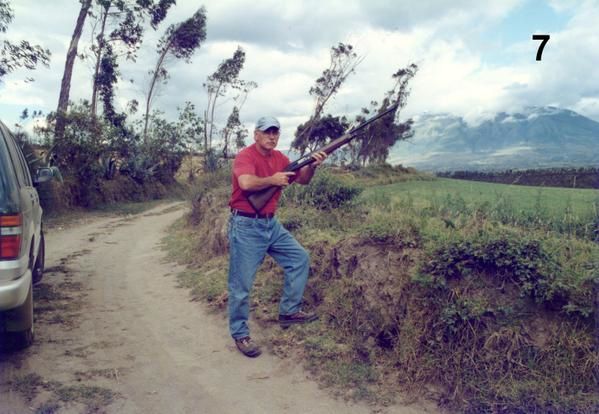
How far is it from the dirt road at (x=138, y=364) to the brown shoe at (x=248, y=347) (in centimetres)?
6

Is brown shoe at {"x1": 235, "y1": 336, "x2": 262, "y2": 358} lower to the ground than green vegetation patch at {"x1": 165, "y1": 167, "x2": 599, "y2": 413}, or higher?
lower

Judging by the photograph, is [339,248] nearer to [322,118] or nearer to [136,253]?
[136,253]

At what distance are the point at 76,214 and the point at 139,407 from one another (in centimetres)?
1410

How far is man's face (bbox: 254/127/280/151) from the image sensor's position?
176 inches

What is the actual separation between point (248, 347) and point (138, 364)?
96cm

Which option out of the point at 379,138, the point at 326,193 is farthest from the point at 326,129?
the point at 326,193

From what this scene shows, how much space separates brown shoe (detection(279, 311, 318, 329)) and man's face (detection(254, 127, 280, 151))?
169 cm

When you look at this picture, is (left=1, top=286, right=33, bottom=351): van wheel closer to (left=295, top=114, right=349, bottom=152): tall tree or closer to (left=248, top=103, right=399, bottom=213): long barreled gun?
(left=248, top=103, right=399, bottom=213): long barreled gun

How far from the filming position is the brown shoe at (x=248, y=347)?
14.9ft

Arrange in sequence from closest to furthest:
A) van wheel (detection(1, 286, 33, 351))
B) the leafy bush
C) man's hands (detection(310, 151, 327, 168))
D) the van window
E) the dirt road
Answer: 1. the dirt road
2. van wheel (detection(1, 286, 33, 351))
3. the van window
4. man's hands (detection(310, 151, 327, 168))
5. the leafy bush

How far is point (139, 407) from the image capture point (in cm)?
362

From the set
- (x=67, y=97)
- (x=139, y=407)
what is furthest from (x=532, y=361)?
(x=67, y=97)

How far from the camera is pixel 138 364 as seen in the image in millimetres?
4363

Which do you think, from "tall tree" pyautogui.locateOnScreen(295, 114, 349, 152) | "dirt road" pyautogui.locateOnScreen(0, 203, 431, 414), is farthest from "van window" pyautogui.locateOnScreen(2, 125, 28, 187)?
"tall tree" pyautogui.locateOnScreen(295, 114, 349, 152)
